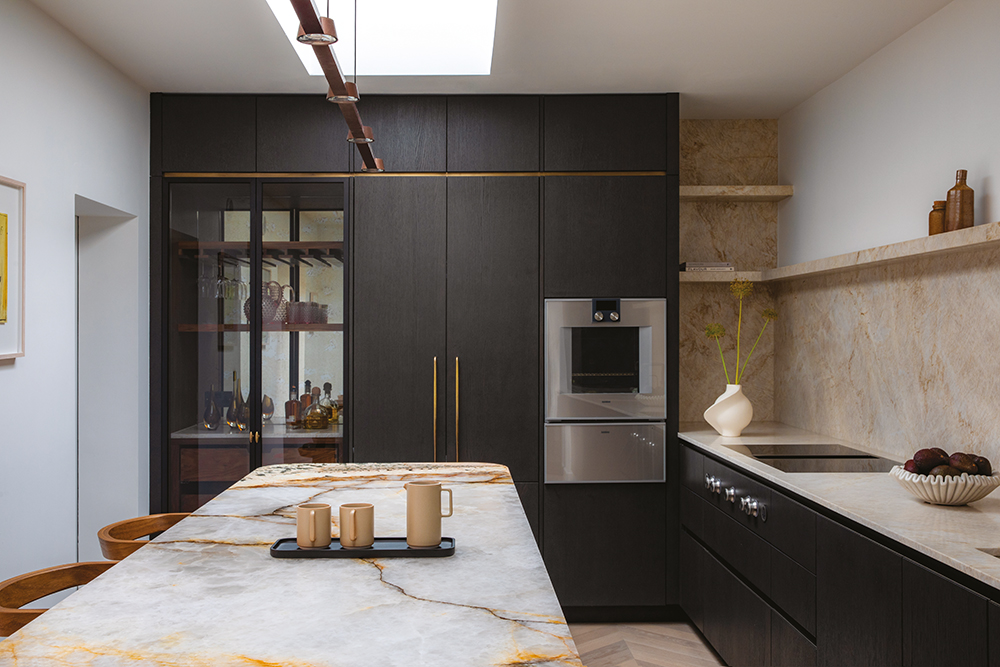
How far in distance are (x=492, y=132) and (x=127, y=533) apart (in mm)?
2387

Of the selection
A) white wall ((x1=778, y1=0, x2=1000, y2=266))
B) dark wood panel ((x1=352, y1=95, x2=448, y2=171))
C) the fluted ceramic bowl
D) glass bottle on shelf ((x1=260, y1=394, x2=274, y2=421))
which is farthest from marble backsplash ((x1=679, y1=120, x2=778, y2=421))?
glass bottle on shelf ((x1=260, y1=394, x2=274, y2=421))

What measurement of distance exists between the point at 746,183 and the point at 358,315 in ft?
7.52

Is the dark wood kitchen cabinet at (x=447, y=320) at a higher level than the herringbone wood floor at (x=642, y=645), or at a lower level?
higher

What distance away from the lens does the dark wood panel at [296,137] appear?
3.56 meters

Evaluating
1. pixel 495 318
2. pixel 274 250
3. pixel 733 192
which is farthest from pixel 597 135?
pixel 274 250

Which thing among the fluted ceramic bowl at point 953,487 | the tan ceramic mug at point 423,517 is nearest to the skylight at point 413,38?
the tan ceramic mug at point 423,517

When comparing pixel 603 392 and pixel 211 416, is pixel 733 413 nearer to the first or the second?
pixel 603 392

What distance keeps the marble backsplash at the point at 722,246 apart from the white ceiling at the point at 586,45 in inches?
15.0

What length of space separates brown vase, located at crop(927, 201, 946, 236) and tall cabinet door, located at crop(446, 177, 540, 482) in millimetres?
1684

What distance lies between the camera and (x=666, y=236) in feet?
11.7

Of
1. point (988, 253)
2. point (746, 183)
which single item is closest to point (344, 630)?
point (988, 253)

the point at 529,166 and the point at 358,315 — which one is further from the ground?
the point at 529,166

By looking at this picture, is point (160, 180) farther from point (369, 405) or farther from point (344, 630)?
point (344, 630)

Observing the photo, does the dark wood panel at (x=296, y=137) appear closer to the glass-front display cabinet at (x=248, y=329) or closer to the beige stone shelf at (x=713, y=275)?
the glass-front display cabinet at (x=248, y=329)
